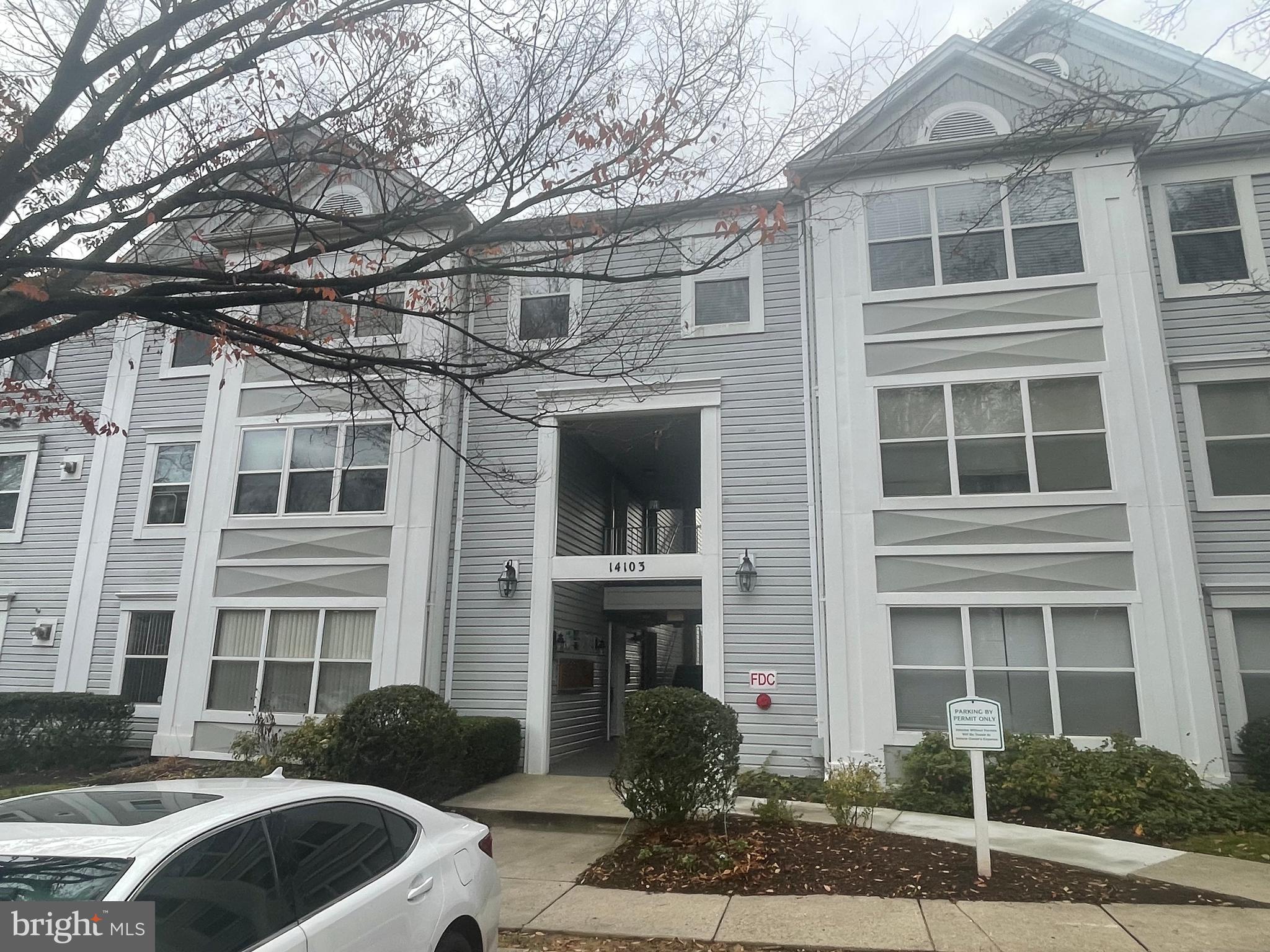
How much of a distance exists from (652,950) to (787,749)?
6.21 m

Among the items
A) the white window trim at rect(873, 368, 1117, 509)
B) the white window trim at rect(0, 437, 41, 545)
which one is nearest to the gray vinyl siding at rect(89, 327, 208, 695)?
the white window trim at rect(0, 437, 41, 545)

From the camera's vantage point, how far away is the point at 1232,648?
35.3ft

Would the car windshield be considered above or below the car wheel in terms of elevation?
above

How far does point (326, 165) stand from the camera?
800 centimetres

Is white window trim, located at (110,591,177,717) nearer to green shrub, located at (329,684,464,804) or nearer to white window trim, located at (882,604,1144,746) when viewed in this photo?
green shrub, located at (329,684,464,804)

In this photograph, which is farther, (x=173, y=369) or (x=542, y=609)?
(x=173, y=369)

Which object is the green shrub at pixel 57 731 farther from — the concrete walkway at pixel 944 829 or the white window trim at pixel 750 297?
the white window trim at pixel 750 297

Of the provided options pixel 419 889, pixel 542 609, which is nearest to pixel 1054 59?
pixel 542 609

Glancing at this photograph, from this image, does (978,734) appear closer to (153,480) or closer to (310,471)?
(310,471)

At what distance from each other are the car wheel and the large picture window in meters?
8.13

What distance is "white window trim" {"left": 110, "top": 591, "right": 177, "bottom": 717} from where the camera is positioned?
1402 cm

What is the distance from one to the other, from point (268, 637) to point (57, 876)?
11.5m

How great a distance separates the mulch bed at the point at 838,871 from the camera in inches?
256

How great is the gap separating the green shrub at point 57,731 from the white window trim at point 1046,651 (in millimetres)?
11709
